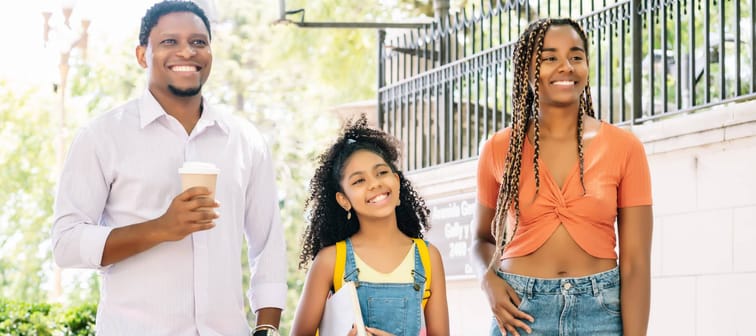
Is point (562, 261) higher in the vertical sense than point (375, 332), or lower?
higher

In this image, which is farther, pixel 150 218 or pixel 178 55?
pixel 178 55

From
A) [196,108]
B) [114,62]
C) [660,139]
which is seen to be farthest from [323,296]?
[114,62]

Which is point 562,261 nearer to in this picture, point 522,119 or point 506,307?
point 506,307

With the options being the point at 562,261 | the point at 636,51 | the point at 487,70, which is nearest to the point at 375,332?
the point at 562,261

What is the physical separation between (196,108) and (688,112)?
3.94m

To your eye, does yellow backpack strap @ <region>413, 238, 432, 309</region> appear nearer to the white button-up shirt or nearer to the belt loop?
the belt loop

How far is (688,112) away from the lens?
7129mm

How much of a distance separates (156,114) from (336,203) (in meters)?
1.05

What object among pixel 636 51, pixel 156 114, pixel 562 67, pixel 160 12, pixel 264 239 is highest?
pixel 636 51

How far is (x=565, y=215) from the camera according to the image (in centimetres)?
391

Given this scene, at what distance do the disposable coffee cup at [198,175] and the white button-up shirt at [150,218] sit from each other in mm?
359

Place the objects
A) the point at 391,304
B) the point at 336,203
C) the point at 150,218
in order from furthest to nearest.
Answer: the point at 336,203 → the point at 391,304 → the point at 150,218

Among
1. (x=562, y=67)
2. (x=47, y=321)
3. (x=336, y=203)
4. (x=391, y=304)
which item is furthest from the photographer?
(x=47, y=321)

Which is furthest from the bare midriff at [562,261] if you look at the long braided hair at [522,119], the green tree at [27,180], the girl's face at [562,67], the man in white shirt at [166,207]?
the green tree at [27,180]
